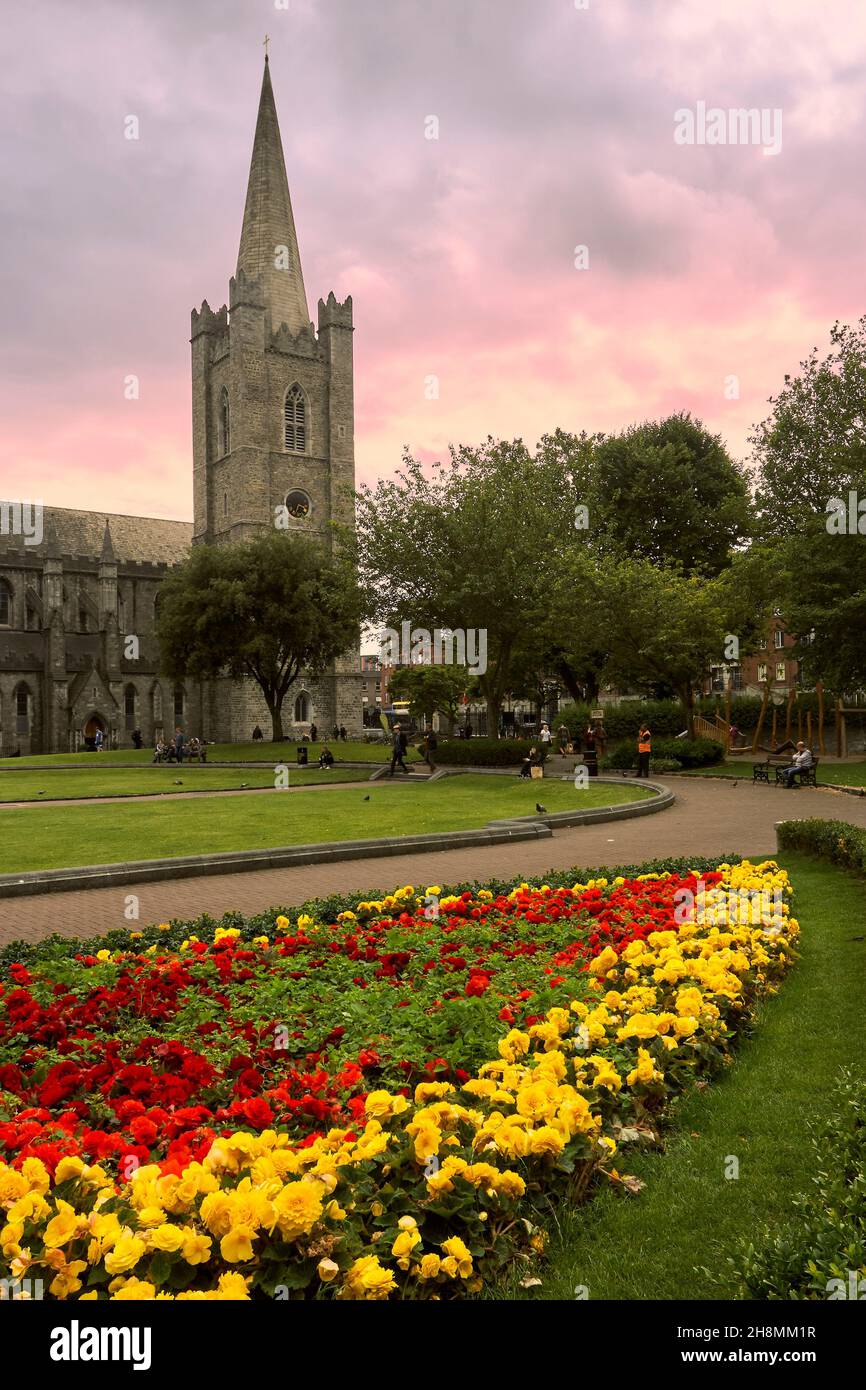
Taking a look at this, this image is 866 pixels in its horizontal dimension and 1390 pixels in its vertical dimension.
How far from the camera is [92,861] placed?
46.6ft

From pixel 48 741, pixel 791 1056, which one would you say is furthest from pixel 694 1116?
pixel 48 741

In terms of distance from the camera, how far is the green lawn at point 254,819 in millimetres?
15672

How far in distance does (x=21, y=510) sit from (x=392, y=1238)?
275 feet

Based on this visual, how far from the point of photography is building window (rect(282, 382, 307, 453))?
76000 millimetres

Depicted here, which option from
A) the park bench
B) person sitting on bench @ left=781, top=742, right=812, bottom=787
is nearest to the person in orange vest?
the park bench

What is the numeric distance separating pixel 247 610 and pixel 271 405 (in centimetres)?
2852

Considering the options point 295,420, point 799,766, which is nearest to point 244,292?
point 295,420

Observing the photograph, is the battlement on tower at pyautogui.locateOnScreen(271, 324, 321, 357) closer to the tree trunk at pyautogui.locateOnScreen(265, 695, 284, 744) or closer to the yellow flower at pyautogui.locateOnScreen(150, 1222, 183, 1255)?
the tree trunk at pyautogui.locateOnScreen(265, 695, 284, 744)

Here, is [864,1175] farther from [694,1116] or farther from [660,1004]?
[660,1004]

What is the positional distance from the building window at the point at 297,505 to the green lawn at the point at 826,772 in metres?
46.8

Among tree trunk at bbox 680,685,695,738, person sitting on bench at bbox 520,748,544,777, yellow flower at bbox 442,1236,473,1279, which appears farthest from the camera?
tree trunk at bbox 680,685,695,738

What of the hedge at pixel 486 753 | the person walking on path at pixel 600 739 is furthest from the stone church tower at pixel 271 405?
→ the hedge at pixel 486 753

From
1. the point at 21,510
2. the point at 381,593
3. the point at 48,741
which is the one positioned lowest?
the point at 48,741

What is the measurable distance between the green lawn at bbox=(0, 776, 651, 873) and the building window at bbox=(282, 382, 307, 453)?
52969 mm
